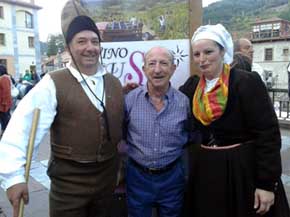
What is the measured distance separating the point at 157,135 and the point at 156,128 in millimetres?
44

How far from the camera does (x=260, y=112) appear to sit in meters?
2.09

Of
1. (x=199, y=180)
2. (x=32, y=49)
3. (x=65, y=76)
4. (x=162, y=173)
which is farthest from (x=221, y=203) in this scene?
(x=32, y=49)

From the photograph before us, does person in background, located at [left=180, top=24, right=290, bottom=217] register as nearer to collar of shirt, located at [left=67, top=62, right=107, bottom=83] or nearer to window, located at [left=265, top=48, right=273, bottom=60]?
collar of shirt, located at [left=67, top=62, right=107, bottom=83]

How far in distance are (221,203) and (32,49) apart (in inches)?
1841

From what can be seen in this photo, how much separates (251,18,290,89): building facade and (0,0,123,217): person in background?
48095 mm

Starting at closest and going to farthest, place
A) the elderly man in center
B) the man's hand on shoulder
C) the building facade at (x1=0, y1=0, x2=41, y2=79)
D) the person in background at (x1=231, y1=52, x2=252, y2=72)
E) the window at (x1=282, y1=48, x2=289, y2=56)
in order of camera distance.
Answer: the man's hand on shoulder
the elderly man in center
the person in background at (x1=231, y1=52, x2=252, y2=72)
the building facade at (x1=0, y1=0, x2=41, y2=79)
the window at (x1=282, y1=48, x2=289, y2=56)

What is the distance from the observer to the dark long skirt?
2170 mm

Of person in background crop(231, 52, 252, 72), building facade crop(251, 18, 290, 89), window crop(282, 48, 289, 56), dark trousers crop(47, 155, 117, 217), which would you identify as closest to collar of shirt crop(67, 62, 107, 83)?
dark trousers crop(47, 155, 117, 217)

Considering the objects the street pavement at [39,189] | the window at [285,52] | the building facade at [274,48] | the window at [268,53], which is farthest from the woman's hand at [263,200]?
the window at [268,53]

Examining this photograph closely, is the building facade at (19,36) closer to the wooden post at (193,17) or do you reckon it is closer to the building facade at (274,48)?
the building facade at (274,48)

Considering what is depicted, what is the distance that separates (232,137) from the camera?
2.17 m

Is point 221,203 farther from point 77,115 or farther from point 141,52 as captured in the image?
point 141,52

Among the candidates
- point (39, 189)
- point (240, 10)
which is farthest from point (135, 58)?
point (240, 10)

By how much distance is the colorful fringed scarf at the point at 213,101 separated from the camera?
2127 mm
